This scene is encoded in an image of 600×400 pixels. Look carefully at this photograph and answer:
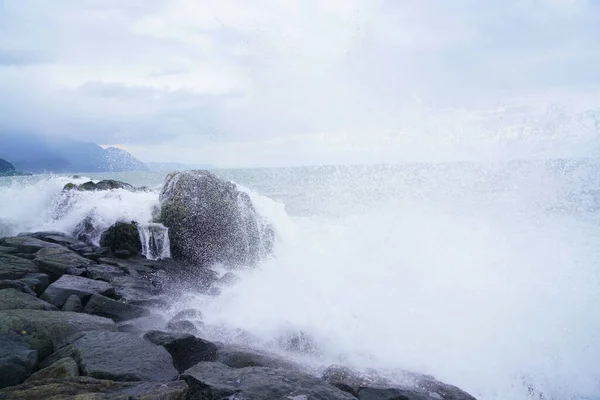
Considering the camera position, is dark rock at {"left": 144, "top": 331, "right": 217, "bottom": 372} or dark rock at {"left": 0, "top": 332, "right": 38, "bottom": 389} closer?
dark rock at {"left": 0, "top": 332, "right": 38, "bottom": 389}

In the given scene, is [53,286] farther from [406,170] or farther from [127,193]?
[406,170]

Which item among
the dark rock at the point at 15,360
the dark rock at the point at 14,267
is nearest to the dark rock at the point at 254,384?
the dark rock at the point at 15,360

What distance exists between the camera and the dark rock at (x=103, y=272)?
7.74m

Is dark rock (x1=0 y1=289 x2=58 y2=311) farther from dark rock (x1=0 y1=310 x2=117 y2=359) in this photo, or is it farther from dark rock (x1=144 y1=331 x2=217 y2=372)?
dark rock (x1=144 y1=331 x2=217 y2=372)

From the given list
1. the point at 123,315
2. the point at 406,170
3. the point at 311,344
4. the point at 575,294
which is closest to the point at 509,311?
the point at 575,294

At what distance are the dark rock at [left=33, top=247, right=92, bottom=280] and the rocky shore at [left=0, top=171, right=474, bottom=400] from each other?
0.07ft

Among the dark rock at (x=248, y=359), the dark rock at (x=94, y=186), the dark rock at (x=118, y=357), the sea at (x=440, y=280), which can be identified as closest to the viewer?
the dark rock at (x=118, y=357)

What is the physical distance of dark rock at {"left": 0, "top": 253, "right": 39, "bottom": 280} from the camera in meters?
6.55

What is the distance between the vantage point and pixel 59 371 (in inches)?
138

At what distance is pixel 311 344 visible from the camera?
5.66 metres

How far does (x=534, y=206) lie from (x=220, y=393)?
541 inches

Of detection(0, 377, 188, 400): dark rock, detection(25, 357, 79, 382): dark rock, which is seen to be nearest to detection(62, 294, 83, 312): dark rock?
detection(25, 357, 79, 382): dark rock

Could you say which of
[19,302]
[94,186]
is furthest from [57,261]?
[94,186]

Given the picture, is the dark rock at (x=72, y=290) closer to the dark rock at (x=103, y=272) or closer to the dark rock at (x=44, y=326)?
the dark rock at (x=103, y=272)
